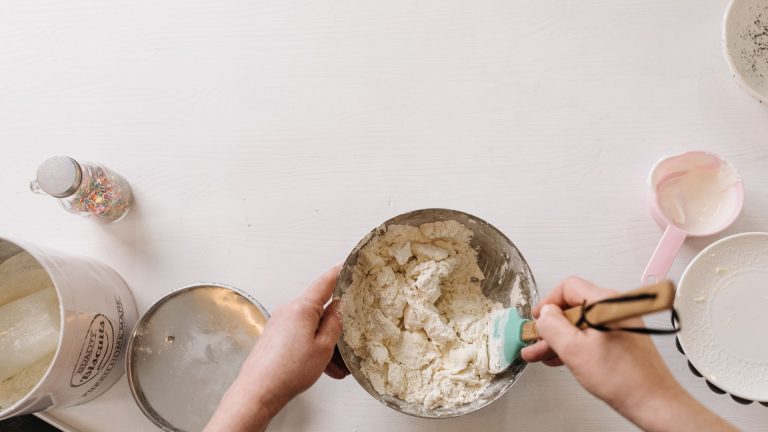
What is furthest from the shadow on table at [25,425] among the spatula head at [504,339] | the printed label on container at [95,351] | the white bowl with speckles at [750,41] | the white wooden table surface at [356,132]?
the white bowl with speckles at [750,41]

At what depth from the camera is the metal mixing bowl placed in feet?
2.74

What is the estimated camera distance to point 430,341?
894mm

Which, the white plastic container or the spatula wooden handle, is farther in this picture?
the white plastic container

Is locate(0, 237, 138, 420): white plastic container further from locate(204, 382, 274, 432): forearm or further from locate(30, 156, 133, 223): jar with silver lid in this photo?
locate(204, 382, 274, 432): forearm

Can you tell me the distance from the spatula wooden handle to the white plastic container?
0.69m

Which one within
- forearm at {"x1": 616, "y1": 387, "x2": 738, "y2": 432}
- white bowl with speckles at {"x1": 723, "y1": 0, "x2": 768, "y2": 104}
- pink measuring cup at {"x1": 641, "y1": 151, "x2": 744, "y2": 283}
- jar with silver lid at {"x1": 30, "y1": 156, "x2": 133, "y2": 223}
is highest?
white bowl with speckles at {"x1": 723, "y1": 0, "x2": 768, "y2": 104}

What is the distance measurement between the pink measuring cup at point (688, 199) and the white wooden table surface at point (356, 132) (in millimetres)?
38

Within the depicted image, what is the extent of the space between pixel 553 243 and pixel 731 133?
39 cm

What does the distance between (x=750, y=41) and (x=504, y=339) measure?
717mm

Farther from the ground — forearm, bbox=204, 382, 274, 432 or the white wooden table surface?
the white wooden table surface

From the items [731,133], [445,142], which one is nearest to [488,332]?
[445,142]

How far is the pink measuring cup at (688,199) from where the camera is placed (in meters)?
0.93

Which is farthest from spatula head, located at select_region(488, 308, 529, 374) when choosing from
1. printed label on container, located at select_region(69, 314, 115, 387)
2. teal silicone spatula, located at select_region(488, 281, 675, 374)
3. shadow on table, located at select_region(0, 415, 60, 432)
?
shadow on table, located at select_region(0, 415, 60, 432)

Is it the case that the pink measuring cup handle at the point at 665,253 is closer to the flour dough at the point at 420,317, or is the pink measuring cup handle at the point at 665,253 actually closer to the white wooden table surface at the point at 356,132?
the white wooden table surface at the point at 356,132
